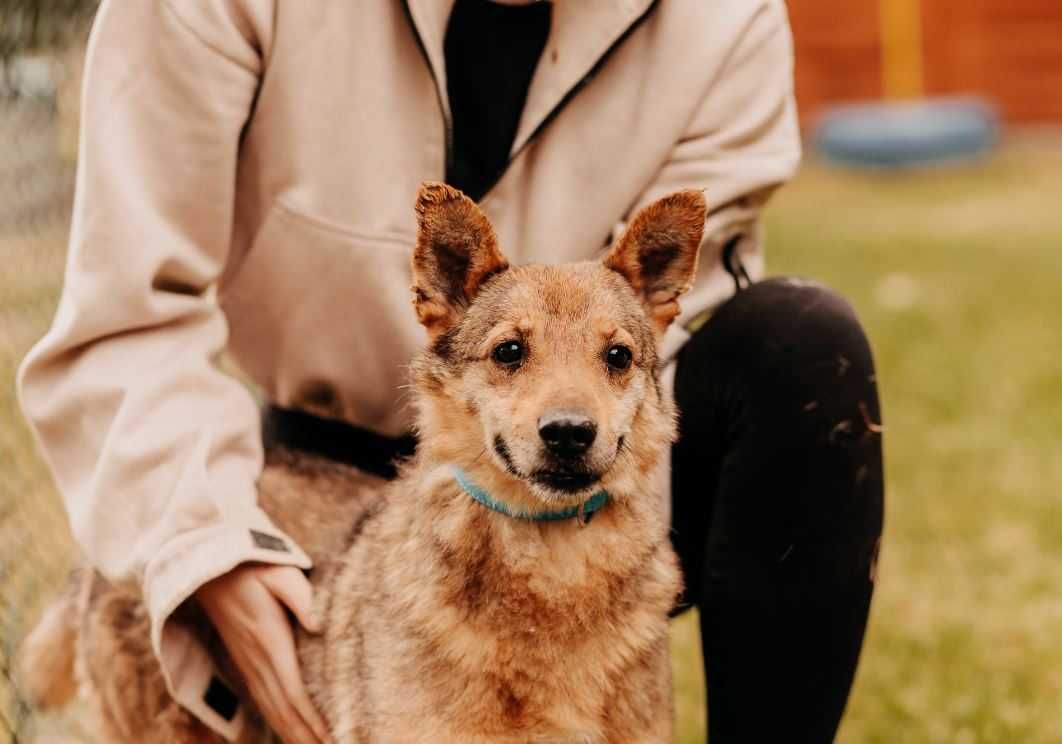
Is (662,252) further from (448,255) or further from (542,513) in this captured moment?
(542,513)

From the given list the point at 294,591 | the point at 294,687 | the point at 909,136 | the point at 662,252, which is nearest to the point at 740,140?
the point at 662,252

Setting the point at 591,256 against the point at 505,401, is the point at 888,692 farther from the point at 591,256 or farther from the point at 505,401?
the point at 505,401

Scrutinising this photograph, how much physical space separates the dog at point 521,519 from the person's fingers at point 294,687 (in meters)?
0.03

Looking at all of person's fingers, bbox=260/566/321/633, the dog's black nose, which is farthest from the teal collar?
person's fingers, bbox=260/566/321/633

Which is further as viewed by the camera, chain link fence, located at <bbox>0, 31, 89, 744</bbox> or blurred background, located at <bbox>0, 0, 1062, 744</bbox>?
blurred background, located at <bbox>0, 0, 1062, 744</bbox>

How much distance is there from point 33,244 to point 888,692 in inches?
157

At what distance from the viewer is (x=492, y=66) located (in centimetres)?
277

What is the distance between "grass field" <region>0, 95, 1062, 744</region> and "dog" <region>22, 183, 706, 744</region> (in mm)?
1089

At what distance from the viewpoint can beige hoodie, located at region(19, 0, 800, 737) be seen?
2.42 meters

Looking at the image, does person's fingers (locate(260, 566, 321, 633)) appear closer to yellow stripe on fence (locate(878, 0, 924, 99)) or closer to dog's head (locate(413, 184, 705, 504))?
dog's head (locate(413, 184, 705, 504))

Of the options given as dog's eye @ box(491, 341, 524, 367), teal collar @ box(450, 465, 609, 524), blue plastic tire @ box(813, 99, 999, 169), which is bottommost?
blue plastic tire @ box(813, 99, 999, 169)

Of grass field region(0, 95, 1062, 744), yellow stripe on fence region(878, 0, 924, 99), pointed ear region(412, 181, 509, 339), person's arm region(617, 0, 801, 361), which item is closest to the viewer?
pointed ear region(412, 181, 509, 339)

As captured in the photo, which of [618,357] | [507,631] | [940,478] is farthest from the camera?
[940,478]

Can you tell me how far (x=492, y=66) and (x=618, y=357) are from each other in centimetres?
75
